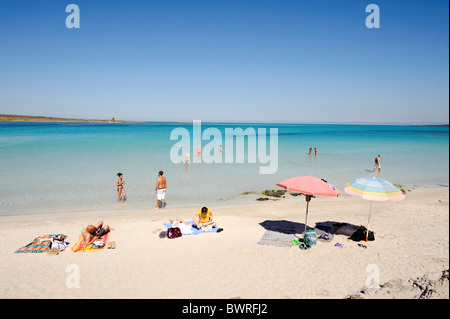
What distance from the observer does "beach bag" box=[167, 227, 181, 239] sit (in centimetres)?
906

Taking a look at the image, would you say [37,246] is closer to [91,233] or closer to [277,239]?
[91,233]

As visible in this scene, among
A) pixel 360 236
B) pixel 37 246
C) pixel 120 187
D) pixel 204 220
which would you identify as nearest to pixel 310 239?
pixel 360 236

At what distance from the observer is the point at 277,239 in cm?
896

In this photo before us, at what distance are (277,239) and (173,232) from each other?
3584 mm

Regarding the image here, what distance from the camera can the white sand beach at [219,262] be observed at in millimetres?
6219

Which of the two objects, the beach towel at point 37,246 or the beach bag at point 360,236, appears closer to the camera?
the beach towel at point 37,246

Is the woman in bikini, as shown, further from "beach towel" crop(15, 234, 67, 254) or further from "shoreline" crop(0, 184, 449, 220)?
"beach towel" crop(15, 234, 67, 254)

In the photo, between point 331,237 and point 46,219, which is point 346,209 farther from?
point 46,219

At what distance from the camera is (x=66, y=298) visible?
5965mm

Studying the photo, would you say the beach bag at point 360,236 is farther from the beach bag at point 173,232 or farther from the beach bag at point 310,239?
the beach bag at point 173,232

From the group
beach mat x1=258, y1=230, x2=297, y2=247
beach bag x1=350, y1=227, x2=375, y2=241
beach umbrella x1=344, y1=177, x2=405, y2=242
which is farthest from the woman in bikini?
beach bag x1=350, y1=227, x2=375, y2=241

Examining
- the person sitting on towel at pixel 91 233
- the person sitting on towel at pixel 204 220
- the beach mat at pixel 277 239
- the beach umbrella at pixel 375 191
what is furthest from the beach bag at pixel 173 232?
the beach umbrella at pixel 375 191

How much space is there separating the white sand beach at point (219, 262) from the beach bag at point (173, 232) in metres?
0.18
